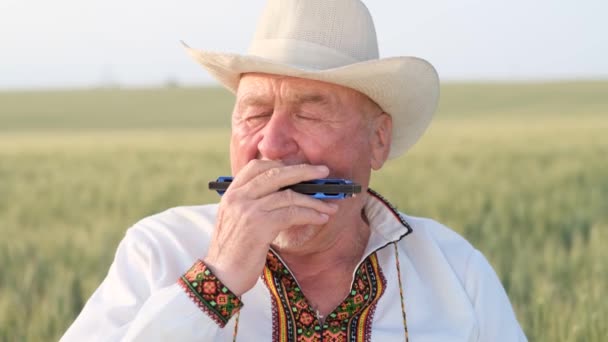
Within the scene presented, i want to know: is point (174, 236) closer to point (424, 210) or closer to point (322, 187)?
point (322, 187)

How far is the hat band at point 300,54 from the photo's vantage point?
97.1 inches

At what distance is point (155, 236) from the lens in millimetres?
2445

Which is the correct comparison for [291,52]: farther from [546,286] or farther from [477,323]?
[546,286]

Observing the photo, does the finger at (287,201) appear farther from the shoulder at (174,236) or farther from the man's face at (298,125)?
the shoulder at (174,236)

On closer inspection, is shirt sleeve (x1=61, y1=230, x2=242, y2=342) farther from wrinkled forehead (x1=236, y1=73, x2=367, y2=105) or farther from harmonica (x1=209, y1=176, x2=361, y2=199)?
wrinkled forehead (x1=236, y1=73, x2=367, y2=105)

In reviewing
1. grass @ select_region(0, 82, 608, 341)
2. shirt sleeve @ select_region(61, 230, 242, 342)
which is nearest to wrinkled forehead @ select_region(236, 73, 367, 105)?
shirt sleeve @ select_region(61, 230, 242, 342)

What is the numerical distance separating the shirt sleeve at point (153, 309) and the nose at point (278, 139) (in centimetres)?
33

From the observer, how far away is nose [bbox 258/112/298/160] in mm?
2297

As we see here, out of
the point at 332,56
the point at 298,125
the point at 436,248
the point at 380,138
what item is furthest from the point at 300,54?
the point at 436,248

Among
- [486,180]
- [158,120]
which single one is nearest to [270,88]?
[486,180]

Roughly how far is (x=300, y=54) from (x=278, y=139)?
28 centimetres

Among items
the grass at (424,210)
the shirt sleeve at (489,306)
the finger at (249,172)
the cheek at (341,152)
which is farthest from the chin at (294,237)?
the grass at (424,210)

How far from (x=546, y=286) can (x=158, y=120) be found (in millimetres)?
34153

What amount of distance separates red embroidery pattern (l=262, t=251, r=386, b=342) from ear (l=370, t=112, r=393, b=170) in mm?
318
